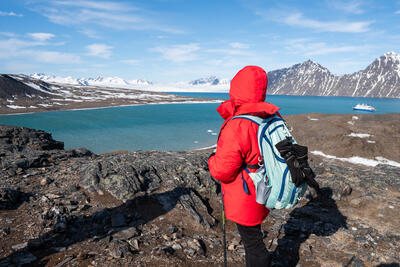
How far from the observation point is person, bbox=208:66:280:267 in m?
3.01

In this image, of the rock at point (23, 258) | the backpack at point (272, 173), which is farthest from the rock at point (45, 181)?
the backpack at point (272, 173)

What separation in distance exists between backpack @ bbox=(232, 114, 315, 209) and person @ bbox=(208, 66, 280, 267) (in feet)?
0.27

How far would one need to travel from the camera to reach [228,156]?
302 cm

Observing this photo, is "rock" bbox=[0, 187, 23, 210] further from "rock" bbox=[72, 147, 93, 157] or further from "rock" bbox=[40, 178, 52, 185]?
"rock" bbox=[72, 147, 93, 157]

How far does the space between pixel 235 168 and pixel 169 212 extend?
3710 millimetres

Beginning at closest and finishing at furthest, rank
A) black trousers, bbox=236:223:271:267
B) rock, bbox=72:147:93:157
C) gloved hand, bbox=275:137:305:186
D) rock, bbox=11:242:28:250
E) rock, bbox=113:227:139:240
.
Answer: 1. gloved hand, bbox=275:137:305:186
2. black trousers, bbox=236:223:271:267
3. rock, bbox=11:242:28:250
4. rock, bbox=113:227:139:240
5. rock, bbox=72:147:93:157

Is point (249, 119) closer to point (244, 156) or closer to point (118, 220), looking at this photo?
point (244, 156)

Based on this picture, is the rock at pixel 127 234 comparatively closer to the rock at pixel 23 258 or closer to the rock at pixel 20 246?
the rock at pixel 23 258

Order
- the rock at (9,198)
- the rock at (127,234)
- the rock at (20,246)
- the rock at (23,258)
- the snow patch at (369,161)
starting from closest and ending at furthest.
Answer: the rock at (23,258), the rock at (20,246), the rock at (127,234), the rock at (9,198), the snow patch at (369,161)

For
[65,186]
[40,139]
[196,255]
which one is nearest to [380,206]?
[196,255]

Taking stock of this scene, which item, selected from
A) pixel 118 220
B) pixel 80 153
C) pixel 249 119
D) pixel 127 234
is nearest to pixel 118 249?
pixel 127 234

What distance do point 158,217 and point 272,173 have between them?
3860 millimetres

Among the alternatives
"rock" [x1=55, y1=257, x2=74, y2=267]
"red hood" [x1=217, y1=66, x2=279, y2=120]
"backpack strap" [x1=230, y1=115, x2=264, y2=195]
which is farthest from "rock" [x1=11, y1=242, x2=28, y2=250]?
"red hood" [x1=217, y1=66, x2=279, y2=120]

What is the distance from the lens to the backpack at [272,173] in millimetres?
2963
